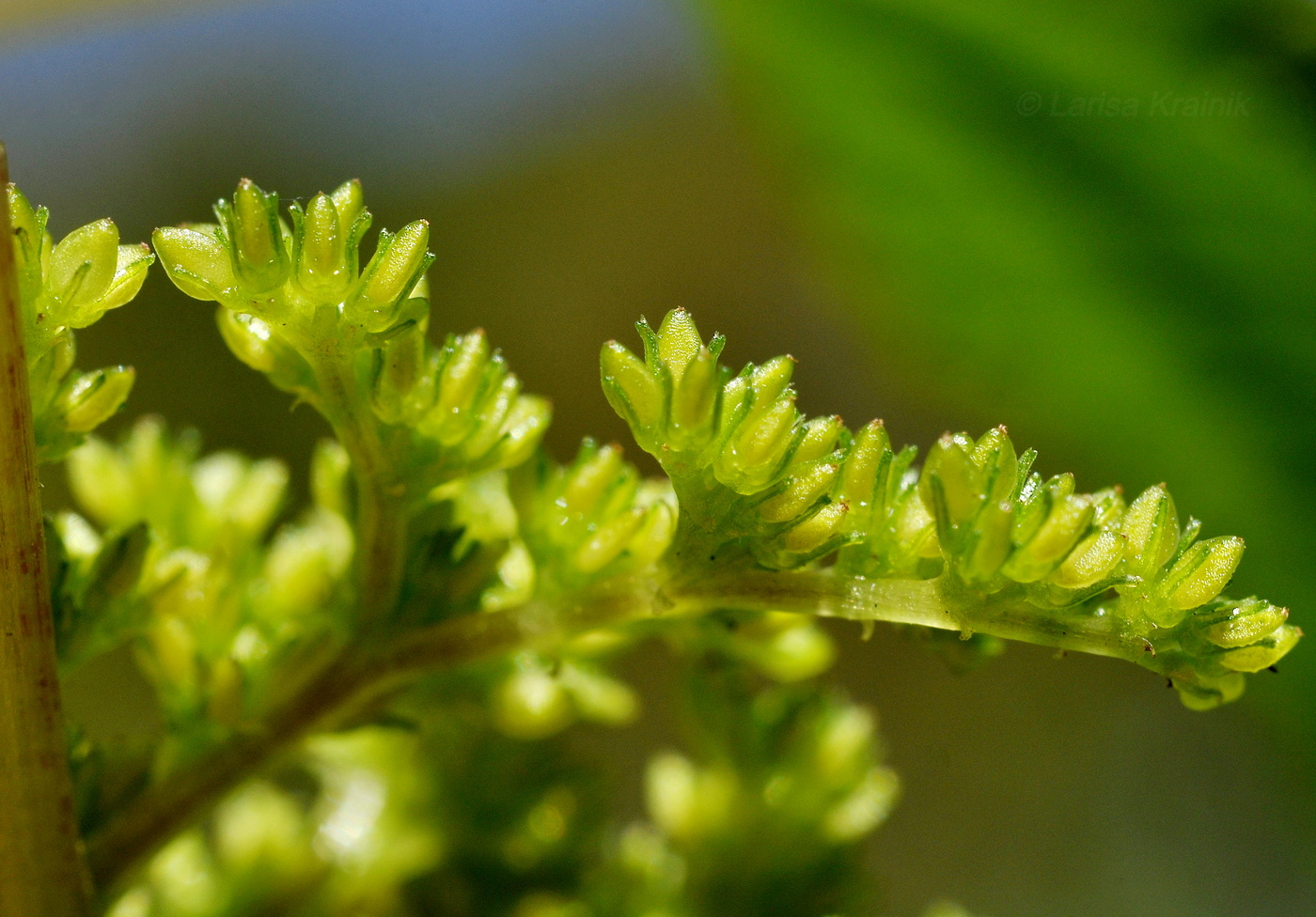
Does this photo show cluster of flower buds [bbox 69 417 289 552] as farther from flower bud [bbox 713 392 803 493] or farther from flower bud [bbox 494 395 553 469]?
flower bud [bbox 713 392 803 493]

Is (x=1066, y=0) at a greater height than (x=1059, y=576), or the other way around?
(x=1066, y=0)

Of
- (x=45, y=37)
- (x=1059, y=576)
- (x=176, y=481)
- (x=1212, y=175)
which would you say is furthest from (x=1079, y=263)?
(x=45, y=37)

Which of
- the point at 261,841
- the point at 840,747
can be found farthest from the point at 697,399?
the point at 261,841

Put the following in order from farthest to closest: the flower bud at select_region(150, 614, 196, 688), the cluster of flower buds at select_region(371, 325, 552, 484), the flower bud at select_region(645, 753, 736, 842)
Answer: the flower bud at select_region(645, 753, 736, 842), the flower bud at select_region(150, 614, 196, 688), the cluster of flower buds at select_region(371, 325, 552, 484)

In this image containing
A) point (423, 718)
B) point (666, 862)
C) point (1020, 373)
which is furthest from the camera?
point (1020, 373)

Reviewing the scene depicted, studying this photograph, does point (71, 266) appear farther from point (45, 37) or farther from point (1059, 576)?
point (45, 37)

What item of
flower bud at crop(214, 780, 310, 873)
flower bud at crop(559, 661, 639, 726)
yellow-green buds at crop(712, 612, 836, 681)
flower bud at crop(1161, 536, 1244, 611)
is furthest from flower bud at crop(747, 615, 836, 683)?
flower bud at crop(214, 780, 310, 873)

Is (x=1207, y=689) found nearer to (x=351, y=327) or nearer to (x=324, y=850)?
(x=351, y=327)
